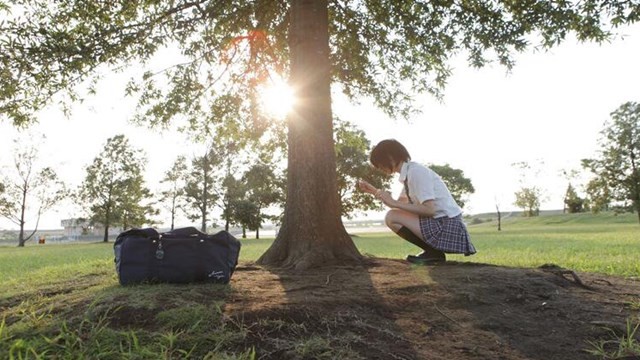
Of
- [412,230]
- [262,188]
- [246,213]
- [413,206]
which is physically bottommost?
[412,230]

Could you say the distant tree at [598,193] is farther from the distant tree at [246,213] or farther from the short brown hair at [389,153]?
the short brown hair at [389,153]

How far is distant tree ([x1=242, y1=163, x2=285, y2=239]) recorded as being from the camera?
1699 inches

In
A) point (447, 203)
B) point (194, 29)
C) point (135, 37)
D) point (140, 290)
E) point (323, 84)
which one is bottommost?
point (140, 290)

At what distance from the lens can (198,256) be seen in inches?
155

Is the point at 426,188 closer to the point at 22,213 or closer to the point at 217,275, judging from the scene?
the point at 217,275

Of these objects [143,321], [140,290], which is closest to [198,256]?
[140,290]

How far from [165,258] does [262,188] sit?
135 feet

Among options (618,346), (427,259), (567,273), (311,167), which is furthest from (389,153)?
(618,346)

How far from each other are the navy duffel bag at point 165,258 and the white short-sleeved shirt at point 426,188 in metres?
2.32

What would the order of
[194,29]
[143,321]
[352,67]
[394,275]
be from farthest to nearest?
[352,67]
[194,29]
[394,275]
[143,321]

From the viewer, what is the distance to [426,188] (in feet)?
16.4

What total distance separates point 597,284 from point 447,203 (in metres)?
1.64

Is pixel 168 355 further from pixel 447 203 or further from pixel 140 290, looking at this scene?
pixel 447 203

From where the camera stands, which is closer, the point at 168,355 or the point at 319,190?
the point at 168,355
